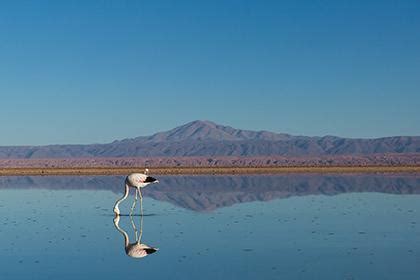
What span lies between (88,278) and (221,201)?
15471 millimetres

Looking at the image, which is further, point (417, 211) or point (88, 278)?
point (417, 211)

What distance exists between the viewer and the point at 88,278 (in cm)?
1141

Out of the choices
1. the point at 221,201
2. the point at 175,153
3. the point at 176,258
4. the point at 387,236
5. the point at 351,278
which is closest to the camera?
the point at 351,278

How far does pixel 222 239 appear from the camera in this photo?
15.5m

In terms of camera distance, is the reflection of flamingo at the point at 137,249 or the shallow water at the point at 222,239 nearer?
the shallow water at the point at 222,239

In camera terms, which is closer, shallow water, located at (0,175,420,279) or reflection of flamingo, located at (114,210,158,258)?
shallow water, located at (0,175,420,279)

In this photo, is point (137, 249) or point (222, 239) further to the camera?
point (222, 239)

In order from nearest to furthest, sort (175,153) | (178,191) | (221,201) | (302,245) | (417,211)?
(302,245) < (417,211) < (221,201) < (178,191) < (175,153)

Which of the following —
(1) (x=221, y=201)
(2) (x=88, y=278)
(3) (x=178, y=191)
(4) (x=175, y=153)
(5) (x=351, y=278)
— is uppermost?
(4) (x=175, y=153)

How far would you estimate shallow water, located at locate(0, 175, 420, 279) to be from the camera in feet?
39.2

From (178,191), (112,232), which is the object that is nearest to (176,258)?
(112,232)

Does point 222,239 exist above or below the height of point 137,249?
above

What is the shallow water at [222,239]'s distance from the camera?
39.2ft

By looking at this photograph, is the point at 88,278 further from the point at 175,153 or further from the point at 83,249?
the point at 175,153
